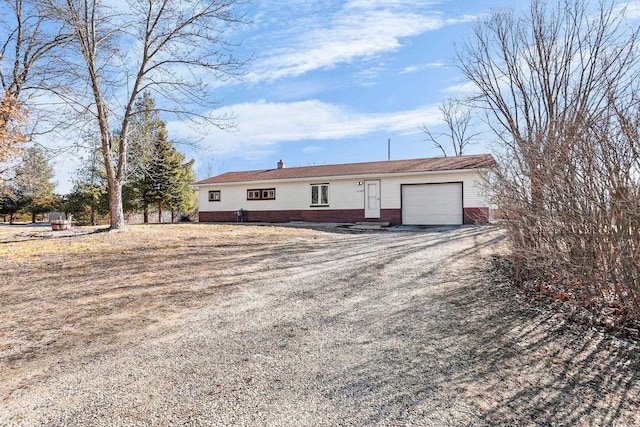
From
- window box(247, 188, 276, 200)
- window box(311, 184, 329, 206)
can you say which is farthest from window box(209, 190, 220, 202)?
window box(311, 184, 329, 206)

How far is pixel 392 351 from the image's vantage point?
11.1 ft

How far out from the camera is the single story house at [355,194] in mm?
16156

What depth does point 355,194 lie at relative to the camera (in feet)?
59.9

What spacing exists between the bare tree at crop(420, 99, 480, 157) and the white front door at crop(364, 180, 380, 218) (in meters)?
16.1

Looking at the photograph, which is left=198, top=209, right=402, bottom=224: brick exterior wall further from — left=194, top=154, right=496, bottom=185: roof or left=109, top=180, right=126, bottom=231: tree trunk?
left=109, top=180, right=126, bottom=231: tree trunk

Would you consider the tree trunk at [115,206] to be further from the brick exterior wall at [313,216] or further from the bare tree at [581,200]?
the bare tree at [581,200]

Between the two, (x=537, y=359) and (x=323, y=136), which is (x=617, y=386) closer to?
(x=537, y=359)

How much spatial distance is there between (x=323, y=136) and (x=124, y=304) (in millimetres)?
27359

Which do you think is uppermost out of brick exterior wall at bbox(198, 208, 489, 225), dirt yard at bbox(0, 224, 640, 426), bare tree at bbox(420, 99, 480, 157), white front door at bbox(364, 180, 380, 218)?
bare tree at bbox(420, 99, 480, 157)

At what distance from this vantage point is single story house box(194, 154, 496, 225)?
16.2 metres

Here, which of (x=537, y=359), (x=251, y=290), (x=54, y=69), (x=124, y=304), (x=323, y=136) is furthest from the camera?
(x=323, y=136)

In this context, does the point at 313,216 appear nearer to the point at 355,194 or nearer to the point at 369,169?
the point at 355,194

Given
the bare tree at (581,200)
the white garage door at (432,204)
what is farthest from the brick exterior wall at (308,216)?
the bare tree at (581,200)

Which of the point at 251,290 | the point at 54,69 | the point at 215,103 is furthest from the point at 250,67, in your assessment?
the point at 251,290
